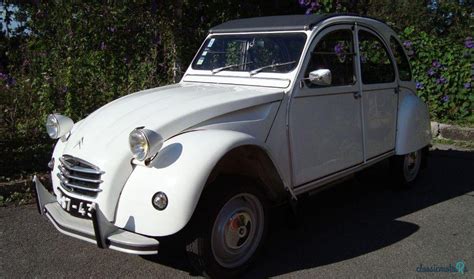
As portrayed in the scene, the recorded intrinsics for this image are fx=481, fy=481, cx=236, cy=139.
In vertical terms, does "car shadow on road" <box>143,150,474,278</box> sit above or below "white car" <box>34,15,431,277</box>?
below

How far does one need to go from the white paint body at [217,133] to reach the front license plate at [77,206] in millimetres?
61

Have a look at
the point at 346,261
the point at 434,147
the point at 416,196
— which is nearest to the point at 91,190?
the point at 346,261

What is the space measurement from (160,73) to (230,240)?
4.47m

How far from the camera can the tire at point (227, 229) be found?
3.24m

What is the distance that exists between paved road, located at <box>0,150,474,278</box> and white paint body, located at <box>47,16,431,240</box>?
55cm

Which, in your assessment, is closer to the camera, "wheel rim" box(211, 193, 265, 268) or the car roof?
"wheel rim" box(211, 193, 265, 268)

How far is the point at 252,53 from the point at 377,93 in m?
1.48

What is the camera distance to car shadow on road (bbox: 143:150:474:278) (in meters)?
3.89

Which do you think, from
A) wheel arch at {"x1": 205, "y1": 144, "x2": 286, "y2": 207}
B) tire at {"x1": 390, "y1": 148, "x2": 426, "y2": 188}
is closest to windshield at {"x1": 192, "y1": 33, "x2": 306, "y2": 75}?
wheel arch at {"x1": 205, "y1": 144, "x2": 286, "y2": 207}

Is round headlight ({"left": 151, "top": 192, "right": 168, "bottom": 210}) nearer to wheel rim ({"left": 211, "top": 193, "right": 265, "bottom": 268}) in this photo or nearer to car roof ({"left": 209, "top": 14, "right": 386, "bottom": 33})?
wheel rim ({"left": 211, "top": 193, "right": 265, "bottom": 268})

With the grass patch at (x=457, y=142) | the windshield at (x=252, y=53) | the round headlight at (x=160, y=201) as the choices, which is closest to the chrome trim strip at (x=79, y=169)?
the round headlight at (x=160, y=201)

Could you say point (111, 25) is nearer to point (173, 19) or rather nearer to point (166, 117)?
point (173, 19)

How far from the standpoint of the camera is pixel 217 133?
3.40 metres

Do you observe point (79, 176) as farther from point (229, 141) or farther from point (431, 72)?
point (431, 72)
